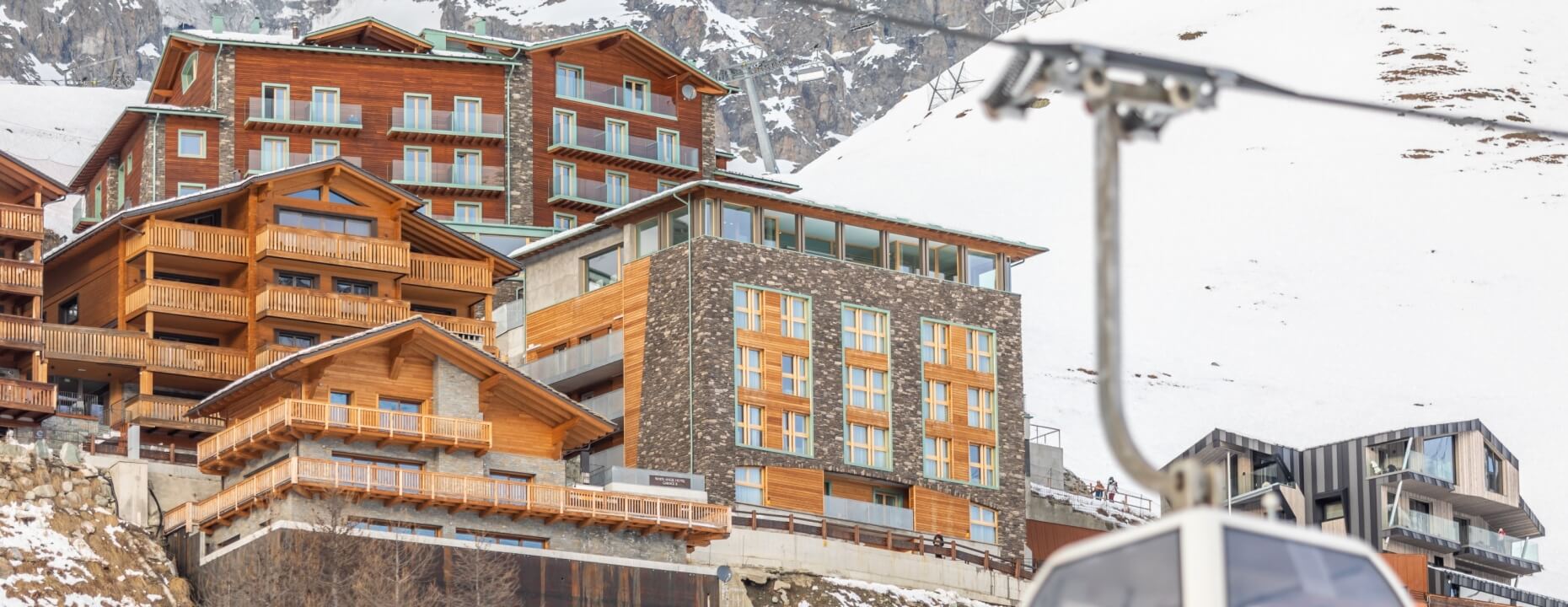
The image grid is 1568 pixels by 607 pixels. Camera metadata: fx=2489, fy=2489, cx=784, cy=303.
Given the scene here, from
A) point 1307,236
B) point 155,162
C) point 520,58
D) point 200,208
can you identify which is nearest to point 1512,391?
point 1307,236

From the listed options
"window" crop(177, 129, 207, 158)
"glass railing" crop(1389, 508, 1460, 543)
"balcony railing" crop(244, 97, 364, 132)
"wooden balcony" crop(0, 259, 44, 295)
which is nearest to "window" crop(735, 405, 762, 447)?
"wooden balcony" crop(0, 259, 44, 295)

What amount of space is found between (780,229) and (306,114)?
98.5 feet

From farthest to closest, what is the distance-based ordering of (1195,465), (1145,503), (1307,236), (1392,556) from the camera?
1. (1307,236)
2. (1145,503)
3. (1392,556)
4. (1195,465)

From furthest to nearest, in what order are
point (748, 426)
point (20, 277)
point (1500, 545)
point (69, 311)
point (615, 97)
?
1. point (615, 97)
2. point (1500, 545)
3. point (69, 311)
4. point (748, 426)
5. point (20, 277)

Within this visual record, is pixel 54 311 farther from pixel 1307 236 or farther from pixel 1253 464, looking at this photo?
pixel 1307 236

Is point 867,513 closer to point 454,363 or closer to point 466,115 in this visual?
point 454,363

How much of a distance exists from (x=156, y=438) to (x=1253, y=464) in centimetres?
3785

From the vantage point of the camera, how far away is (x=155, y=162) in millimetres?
92250

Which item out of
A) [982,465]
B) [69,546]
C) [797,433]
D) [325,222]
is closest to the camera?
[69,546]

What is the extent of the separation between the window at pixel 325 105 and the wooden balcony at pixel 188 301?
27287 millimetres

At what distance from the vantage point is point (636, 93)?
100312 millimetres

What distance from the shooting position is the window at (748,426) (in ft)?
222

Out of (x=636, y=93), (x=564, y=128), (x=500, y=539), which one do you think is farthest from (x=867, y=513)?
(x=636, y=93)

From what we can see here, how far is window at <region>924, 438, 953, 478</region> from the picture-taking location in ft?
233
